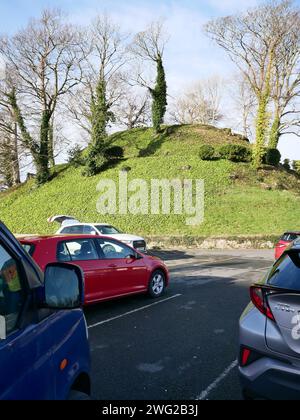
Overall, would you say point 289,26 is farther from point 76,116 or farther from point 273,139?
point 76,116

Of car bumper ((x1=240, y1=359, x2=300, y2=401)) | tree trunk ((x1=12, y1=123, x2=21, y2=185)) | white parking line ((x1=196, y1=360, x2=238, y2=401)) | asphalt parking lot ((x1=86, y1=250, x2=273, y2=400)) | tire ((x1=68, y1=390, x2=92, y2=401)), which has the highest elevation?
tree trunk ((x1=12, y1=123, x2=21, y2=185))

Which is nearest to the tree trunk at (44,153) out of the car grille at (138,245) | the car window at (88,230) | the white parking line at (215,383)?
the car window at (88,230)

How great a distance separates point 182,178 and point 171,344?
22647 mm

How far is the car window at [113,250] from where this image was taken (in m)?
7.73

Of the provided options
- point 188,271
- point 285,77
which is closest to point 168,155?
point 285,77

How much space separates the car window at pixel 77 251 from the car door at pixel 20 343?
15.8ft

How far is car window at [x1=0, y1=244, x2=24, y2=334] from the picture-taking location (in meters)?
1.94

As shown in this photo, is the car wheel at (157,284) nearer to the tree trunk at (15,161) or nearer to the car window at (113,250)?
the car window at (113,250)

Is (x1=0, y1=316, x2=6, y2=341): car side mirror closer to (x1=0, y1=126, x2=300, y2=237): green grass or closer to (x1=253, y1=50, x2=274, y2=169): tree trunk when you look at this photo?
(x1=0, y1=126, x2=300, y2=237): green grass

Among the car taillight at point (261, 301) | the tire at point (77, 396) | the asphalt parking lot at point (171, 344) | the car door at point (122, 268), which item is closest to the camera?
the tire at point (77, 396)

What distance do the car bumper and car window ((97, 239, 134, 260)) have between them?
4839mm

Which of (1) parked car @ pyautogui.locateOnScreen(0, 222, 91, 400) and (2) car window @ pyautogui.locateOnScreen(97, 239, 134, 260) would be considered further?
(2) car window @ pyautogui.locateOnScreen(97, 239, 134, 260)

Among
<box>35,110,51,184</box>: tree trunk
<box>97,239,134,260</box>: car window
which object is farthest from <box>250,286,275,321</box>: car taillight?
<box>35,110,51,184</box>: tree trunk

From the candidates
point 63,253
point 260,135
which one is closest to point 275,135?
point 260,135
